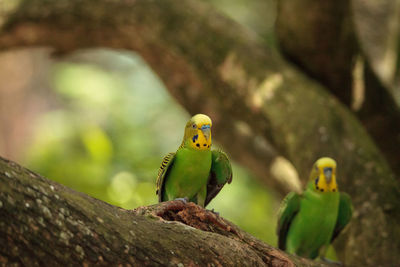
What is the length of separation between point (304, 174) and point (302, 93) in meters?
0.85

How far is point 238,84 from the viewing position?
5684 mm

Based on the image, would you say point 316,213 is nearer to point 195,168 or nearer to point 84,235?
point 195,168

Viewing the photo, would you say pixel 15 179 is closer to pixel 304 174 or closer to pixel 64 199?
pixel 64 199

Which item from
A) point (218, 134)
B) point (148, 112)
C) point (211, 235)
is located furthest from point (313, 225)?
point (148, 112)

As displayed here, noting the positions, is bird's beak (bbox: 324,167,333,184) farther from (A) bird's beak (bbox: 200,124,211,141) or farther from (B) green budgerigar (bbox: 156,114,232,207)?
(A) bird's beak (bbox: 200,124,211,141)

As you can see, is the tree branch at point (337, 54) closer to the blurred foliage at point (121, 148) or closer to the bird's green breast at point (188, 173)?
the blurred foliage at point (121, 148)

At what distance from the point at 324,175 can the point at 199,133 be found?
1.34 m

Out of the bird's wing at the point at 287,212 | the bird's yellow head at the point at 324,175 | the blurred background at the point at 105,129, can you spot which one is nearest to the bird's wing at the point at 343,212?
the bird's yellow head at the point at 324,175

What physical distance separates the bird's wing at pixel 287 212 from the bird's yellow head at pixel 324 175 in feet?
0.64

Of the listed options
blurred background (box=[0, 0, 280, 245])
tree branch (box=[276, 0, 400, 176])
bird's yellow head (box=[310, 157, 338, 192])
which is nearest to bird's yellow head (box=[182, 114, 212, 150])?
A: bird's yellow head (box=[310, 157, 338, 192])

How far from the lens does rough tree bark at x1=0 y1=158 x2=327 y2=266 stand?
6.41 feet

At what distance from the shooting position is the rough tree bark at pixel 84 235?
6.41ft

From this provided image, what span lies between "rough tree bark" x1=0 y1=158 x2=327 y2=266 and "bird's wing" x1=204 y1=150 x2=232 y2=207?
3.08 ft

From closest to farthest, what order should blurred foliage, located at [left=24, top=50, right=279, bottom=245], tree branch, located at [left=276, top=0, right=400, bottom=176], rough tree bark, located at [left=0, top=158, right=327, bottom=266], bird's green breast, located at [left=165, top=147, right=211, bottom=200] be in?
rough tree bark, located at [left=0, top=158, right=327, bottom=266] < bird's green breast, located at [left=165, top=147, right=211, bottom=200] < tree branch, located at [left=276, top=0, right=400, bottom=176] < blurred foliage, located at [left=24, top=50, right=279, bottom=245]
